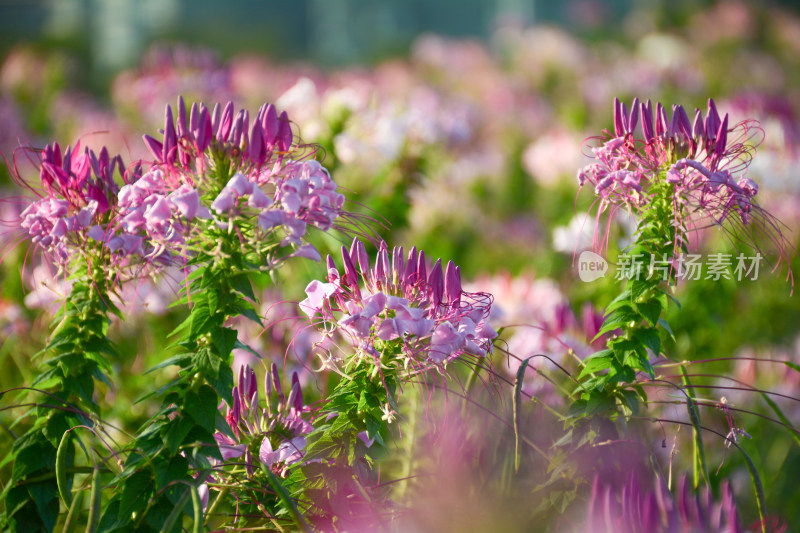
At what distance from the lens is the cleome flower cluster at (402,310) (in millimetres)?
1161

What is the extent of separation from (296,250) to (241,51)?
13367 mm

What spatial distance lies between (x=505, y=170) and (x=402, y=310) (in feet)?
14.7

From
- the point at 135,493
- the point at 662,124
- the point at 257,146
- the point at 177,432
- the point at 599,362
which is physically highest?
the point at 662,124

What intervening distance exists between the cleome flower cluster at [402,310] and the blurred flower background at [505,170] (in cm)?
21

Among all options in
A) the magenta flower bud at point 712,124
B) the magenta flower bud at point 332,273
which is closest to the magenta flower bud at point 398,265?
the magenta flower bud at point 332,273

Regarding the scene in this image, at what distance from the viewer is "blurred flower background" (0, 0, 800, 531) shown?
2316mm


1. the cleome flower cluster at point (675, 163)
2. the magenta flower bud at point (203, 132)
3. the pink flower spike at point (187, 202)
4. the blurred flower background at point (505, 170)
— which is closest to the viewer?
the pink flower spike at point (187, 202)

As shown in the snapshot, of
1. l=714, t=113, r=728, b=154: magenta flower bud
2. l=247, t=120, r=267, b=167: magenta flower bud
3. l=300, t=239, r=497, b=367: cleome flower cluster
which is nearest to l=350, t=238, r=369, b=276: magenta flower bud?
l=300, t=239, r=497, b=367: cleome flower cluster

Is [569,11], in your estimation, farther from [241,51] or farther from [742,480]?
[742,480]

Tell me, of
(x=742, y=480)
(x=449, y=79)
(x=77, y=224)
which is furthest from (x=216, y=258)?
(x=449, y=79)

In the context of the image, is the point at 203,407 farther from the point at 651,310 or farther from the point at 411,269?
the point at 651,310

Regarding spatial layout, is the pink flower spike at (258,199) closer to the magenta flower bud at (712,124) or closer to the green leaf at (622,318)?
the green leaf at (622,318)

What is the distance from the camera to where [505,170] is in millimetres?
5480

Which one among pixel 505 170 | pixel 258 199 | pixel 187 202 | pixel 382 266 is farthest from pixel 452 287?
pixel 505 170
